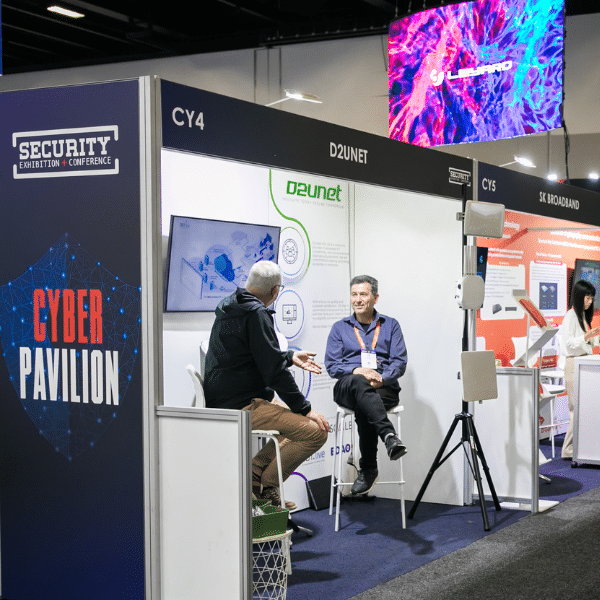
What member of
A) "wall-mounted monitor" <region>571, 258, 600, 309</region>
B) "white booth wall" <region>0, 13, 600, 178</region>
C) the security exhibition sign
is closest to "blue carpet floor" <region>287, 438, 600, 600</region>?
the security exhibition sign

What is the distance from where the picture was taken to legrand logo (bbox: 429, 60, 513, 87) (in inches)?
307

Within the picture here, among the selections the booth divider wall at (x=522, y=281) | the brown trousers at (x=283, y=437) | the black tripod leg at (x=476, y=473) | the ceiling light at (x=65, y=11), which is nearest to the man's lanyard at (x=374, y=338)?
the black tripod leg at (x=476, y=473)

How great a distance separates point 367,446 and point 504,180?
2.08 m

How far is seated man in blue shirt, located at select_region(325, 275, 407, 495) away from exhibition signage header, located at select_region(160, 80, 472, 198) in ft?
2.95

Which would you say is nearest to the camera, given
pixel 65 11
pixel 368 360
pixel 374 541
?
pixel 374 541

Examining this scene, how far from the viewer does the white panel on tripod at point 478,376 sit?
5.18m

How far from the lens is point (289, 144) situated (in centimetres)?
401

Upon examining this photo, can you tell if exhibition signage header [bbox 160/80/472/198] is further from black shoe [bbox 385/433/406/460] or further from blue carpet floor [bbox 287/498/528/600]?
blue carpet floor [bbox 287/498/528/600]

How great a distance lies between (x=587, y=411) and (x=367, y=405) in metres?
2.71

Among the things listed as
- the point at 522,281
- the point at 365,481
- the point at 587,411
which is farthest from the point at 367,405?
the point at 522,281

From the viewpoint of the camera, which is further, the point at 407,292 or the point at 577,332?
the point at 577,332

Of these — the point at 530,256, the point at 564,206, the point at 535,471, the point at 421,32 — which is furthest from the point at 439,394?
the point at 421,32

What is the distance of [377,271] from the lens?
20.0ft

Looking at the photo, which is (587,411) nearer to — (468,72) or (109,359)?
(468,72)
